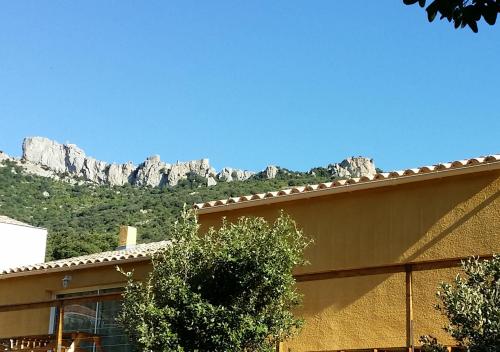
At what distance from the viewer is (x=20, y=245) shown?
20.3 meters

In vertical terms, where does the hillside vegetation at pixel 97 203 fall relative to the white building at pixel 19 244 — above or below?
above

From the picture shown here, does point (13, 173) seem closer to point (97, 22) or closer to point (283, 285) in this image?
point (97, 22)

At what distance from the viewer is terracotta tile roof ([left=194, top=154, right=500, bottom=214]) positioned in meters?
9.95

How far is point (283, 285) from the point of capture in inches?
339

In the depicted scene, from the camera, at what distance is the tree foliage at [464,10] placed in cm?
415

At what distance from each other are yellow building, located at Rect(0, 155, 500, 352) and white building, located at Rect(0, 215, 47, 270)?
8.64 meters

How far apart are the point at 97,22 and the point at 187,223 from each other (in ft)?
30.5

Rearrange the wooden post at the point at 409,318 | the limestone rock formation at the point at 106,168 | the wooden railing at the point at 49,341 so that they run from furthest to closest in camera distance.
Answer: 1. the limestone rock formation at the point at 106,168
2. the wooden railing at the point at 49,341
3. the wooden post at the point at 409,318

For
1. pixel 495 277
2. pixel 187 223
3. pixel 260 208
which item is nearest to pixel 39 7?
pixel 260 208

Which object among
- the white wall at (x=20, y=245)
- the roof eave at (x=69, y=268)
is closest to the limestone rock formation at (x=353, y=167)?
the white wall at (x=20, y=245)

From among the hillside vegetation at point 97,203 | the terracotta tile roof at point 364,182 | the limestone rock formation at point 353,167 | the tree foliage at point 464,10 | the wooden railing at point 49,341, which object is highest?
the limestone rock formation at point 353,167

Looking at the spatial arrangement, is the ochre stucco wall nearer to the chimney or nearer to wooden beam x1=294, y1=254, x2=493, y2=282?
wooden beam x1=294, y1=254, x2=493, y2=282

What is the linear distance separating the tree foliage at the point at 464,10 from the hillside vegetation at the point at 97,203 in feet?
91.7

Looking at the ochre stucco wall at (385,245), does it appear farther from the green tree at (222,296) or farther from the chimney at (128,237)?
the chimney at (128,237)
